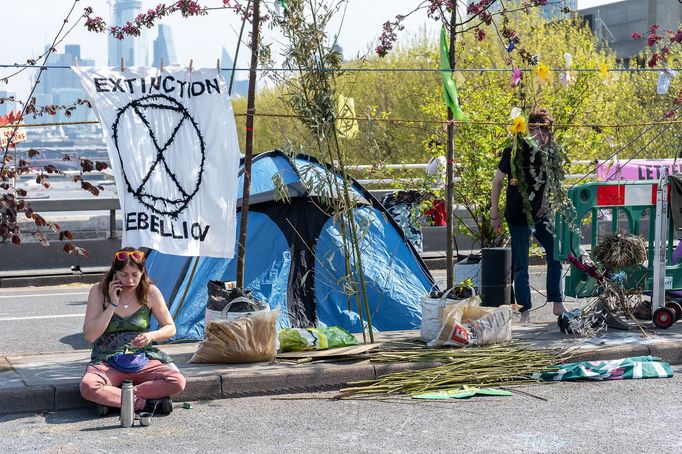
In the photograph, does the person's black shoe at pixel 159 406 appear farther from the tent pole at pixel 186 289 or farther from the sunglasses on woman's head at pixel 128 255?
the tent pole at pixel 186 289

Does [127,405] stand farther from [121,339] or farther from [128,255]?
[128,255]

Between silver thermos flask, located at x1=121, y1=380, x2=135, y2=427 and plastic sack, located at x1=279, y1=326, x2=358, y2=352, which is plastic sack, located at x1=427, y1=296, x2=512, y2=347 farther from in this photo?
silver thermos flask, located at x1=121, y1=380, x2=135, y2=427

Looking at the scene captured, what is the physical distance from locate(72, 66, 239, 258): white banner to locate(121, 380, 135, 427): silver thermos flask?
1.68 metres

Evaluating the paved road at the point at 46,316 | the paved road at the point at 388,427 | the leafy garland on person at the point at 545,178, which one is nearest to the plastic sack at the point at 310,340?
the paved road at the point at 388,427

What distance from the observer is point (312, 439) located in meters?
6.45

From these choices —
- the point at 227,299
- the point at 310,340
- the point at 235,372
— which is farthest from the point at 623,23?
the point at 235,372

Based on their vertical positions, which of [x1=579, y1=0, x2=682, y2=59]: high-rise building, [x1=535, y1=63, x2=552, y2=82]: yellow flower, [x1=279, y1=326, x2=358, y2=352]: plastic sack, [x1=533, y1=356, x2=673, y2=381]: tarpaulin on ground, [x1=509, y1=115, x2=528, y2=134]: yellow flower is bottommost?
[x1=533, y1=356, x2=673, y2=381]: tarpaulin on ground

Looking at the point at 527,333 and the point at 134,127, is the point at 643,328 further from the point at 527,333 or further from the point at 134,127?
the point at 134,127

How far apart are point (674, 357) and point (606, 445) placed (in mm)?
2756

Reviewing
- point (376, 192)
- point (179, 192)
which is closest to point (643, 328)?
point (179, 192)

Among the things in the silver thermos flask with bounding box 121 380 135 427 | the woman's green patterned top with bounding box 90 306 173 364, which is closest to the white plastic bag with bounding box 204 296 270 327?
→ the woman's green patterned top with bounding box 90 306 173 364

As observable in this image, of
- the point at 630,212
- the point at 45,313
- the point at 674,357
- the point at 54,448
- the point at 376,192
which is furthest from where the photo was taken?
the point at 376,192

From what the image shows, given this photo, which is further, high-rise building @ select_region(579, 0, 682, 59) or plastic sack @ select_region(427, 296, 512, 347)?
high-rise building @ select_region(579, 0, 682, 59)

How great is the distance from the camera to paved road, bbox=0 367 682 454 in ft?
20.6
